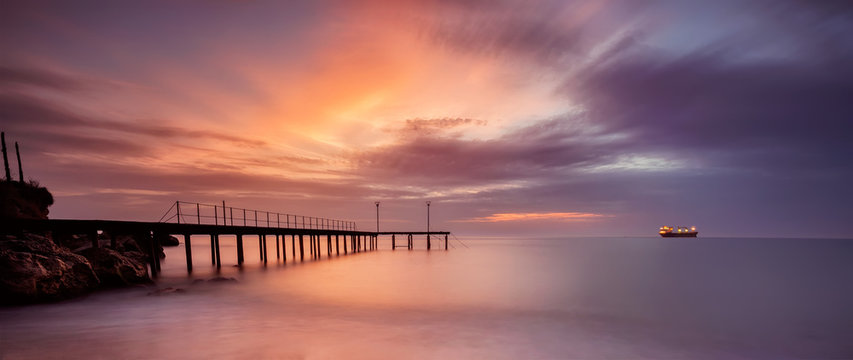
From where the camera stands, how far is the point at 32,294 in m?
13.7

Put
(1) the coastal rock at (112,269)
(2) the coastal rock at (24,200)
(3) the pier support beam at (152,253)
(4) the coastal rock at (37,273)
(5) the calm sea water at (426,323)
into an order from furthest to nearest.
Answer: (2) the coastal rock at (24,200)
(3) the pier support beam at (152,253)
(1) the coastal rock at (112,269)
(4) the coastal rock at (37,273)
(5) the calm sea water at (426,323)

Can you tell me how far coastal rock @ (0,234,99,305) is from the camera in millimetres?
13297

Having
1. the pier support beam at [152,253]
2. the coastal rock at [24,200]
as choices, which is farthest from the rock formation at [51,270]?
the coastal rock at [24,200]

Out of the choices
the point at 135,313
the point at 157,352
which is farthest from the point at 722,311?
the point at 135,313

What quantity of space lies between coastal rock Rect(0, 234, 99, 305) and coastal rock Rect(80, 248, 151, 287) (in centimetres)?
155

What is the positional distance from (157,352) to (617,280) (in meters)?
28.1

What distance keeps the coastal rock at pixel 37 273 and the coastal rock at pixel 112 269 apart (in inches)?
60.8

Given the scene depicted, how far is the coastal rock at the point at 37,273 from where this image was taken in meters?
13.3

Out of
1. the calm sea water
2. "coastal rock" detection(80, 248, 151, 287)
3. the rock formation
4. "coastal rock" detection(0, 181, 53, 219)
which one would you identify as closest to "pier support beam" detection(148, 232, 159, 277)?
the calm sea water

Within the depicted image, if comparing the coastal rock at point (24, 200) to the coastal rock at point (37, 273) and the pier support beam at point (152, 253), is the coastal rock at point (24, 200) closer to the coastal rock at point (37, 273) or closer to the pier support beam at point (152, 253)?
the pier support beam at point (152, 253)

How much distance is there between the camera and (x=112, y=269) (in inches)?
723

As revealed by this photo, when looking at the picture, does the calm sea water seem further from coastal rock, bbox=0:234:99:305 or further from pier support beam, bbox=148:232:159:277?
pier support beam, bbox=148:232:159:277

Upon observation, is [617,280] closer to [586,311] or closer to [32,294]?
[586,311]

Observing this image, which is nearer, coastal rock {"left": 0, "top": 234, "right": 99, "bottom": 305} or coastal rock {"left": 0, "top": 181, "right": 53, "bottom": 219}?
coastal rock {"left": 0, "top": 234, "right": 99, "bottom": 305}
